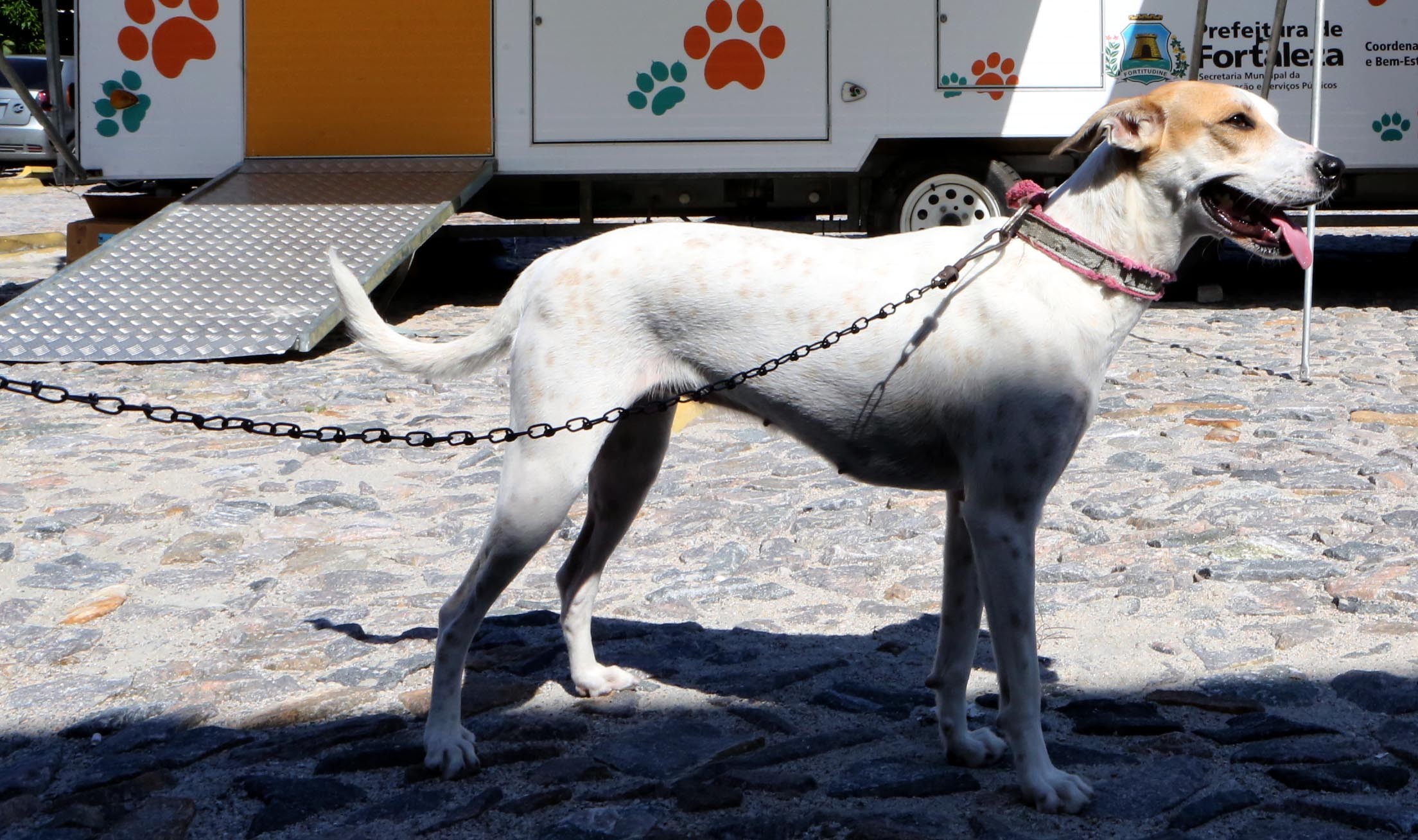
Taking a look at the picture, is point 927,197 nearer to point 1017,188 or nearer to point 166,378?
point 166,378

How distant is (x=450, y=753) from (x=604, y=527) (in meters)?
0.86

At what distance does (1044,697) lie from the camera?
3.84 meters

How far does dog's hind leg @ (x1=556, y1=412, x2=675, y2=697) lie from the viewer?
3.89m

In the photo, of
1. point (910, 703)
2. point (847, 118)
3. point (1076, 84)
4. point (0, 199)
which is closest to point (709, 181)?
point (847, 118)

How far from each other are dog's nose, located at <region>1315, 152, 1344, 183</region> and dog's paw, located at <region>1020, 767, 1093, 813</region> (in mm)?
1556

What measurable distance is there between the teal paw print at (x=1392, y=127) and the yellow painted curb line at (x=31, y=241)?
1439 cm

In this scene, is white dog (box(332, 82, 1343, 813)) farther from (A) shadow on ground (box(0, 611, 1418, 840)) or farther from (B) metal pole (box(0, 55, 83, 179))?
(B) metal pole (box(0, 55, 83, 179))

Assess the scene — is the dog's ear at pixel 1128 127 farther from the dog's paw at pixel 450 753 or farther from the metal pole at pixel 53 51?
the metal pole at pixel 53 51

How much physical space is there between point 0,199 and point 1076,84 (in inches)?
713

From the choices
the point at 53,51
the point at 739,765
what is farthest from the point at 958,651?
the point at 53,51

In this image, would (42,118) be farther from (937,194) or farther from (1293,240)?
(1293,240)

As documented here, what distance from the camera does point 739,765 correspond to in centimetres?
344

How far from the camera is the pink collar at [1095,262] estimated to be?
324 cm

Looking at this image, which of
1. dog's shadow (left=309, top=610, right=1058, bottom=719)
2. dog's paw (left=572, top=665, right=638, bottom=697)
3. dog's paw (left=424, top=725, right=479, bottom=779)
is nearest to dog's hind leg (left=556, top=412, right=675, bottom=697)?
dog's paw (left=572, top=665, right=638, bottom=697)
